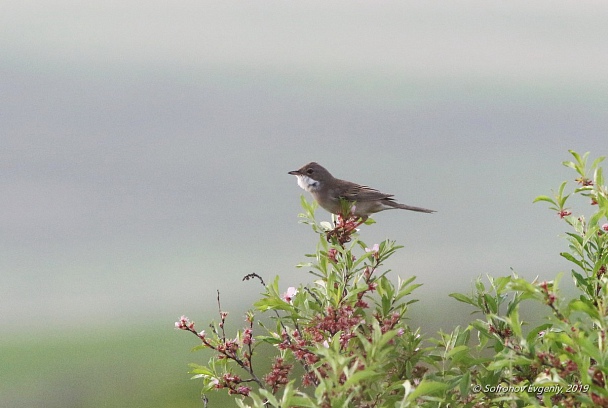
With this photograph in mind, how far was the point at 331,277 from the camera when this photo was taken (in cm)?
474

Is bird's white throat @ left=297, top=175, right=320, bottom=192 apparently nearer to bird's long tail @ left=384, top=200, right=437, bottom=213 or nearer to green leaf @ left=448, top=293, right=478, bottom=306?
bird's long tail @ left=384, top=200, right=437, bottom=213

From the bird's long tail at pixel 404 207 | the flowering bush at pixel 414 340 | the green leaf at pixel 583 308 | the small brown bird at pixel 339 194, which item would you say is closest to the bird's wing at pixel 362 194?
the small brown bird at pixel 339 194

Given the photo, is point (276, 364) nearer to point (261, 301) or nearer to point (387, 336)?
point (261, 301)

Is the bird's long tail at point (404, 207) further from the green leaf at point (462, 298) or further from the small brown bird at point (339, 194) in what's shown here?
the green leaf at point (462, 298)

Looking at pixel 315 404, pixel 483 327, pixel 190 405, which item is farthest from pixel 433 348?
pixel 190 405

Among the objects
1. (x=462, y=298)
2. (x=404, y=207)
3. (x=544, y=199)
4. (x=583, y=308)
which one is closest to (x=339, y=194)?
(x=404, y=207)

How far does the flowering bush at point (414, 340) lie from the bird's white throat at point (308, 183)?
2.90 metres

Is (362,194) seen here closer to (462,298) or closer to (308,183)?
(308,183)

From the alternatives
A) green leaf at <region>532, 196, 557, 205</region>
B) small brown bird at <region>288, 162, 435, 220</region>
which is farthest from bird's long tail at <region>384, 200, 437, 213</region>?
green leaf at <region>532, 196, 557, 205</region>

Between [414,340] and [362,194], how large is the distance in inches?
141

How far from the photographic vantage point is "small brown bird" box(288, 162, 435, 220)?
8.05 metres

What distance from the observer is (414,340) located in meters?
4.67

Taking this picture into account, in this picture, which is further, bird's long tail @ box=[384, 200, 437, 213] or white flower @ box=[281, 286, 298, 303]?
bird's long tail @ box=[384, 200, 437, 213]

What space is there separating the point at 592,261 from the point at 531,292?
5.62 feet
